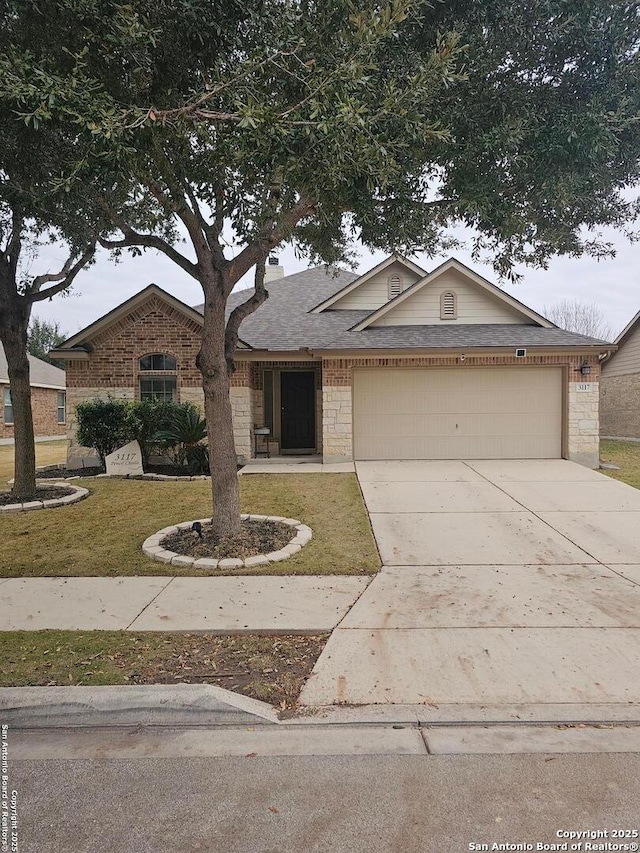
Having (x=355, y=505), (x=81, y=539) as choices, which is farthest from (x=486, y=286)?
(x=81, y=539)

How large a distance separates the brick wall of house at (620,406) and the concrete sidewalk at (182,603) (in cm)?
1897

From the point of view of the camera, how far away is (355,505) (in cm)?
859

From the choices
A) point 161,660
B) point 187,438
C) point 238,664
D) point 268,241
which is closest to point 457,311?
point 187,438

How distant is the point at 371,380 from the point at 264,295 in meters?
6.48

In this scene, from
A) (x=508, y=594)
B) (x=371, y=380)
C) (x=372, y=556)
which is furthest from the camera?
(x=371, y=380)

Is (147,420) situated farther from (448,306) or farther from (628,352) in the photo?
(628,352)

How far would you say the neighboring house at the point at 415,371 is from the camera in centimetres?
1270

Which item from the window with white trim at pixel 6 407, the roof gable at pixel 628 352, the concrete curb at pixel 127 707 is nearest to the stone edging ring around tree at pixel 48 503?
the concrete curb at pixel 127 707

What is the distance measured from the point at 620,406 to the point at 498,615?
19890mm

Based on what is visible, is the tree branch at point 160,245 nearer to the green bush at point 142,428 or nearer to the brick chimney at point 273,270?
the green bush at point 142,428

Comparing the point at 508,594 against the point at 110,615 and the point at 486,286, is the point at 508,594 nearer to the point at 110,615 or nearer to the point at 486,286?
the point at 110,615

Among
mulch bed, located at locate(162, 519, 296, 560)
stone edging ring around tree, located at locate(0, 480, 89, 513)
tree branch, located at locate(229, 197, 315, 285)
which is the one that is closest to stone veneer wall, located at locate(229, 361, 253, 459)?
stone edging ring around tree, located at locate(0, 480, 89, 513)

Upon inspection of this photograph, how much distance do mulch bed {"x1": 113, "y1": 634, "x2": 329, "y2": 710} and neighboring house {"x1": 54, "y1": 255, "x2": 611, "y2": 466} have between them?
29.4 ft

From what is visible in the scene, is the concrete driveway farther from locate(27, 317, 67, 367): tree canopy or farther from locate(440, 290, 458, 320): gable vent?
locate(27, 317, 67, 367): tree canopy
